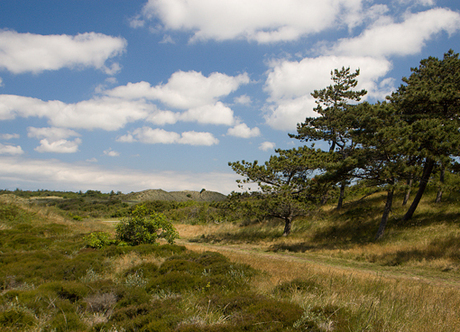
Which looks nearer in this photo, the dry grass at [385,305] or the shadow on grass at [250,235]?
the dry grass at [385,305]

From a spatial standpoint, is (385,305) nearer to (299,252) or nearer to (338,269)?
(338,269)

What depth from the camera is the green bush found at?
550 inches

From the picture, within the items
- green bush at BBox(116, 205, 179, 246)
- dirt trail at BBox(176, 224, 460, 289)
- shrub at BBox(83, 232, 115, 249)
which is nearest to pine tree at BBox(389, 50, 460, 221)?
dirt trail at BBox(176, 224, 460, 289)


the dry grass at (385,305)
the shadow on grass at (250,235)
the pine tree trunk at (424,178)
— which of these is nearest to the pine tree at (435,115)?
the pine tree trunk at (424,178)

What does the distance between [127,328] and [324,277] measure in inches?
199

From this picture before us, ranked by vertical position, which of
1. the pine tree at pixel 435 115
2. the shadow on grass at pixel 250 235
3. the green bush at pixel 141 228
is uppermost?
the pine tree at pixel 435 115

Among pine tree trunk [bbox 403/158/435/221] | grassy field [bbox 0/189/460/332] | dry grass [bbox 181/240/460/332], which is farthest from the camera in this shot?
pine tree trunk [bbox 403/158/435/221]

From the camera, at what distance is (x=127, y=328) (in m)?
3.87

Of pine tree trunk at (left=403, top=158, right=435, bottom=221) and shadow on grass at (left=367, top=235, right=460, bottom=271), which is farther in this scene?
pine tree trunk at (left=403, top=158, right=435, bottom=221)

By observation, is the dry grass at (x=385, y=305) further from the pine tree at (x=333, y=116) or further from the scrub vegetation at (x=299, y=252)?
the pine tree at (x=333, y=116)

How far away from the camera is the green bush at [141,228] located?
14.0 m

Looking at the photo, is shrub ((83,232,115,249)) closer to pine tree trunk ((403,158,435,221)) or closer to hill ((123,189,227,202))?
pine tree trunk ((403,158,435,221))

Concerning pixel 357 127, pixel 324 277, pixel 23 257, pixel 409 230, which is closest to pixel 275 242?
pixel 409 230

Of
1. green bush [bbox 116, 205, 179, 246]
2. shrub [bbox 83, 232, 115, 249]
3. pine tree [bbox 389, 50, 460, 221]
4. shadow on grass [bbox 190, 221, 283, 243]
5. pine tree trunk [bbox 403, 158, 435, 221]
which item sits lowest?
shadow on grass [bbox 190, 221, 283, 243]
